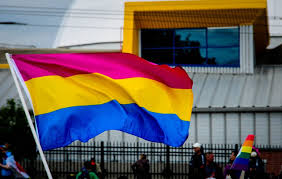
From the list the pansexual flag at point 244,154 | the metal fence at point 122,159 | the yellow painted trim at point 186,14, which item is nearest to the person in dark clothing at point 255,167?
the metal fence at point 122,159

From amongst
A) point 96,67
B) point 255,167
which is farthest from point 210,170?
point 96,67

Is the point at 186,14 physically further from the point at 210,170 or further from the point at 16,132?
the point at 210,170

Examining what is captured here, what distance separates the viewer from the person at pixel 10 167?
11977 mm

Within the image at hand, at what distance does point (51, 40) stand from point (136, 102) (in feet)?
114

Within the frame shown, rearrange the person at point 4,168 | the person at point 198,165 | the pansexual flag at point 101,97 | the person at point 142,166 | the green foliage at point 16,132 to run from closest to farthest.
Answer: the pansexual flag at point 101,97
the person at point 4,168
the person at point 198,165
the person at point 142,166
the green foliage at point 16,132

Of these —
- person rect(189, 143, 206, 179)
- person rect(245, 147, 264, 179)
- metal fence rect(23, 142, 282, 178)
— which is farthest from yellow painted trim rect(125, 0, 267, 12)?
person rect(189, 143, 206, 179)

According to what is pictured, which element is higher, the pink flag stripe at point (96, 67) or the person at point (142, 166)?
the pink flag stripe at point (96, 67)

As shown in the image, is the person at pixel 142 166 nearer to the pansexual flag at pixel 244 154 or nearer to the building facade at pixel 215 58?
the building facade at pixel 215 58

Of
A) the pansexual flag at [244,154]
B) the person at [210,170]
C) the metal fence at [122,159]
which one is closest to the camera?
the pansexual flag at [244,154]

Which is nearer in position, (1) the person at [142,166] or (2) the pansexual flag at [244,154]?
(2) the pansexual flag at [244,154]

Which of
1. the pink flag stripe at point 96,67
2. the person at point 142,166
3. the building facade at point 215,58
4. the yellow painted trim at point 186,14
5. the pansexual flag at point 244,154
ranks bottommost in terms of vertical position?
the person at point 142,166

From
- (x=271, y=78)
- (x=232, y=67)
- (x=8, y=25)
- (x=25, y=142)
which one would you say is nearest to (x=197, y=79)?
(x=232, y=67)

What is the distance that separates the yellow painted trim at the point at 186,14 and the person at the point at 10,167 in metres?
12.8

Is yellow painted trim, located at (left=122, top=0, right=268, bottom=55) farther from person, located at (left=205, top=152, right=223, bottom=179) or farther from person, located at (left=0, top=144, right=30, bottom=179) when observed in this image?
person, located at (left=0, top=144, right=30, bottom=179)
